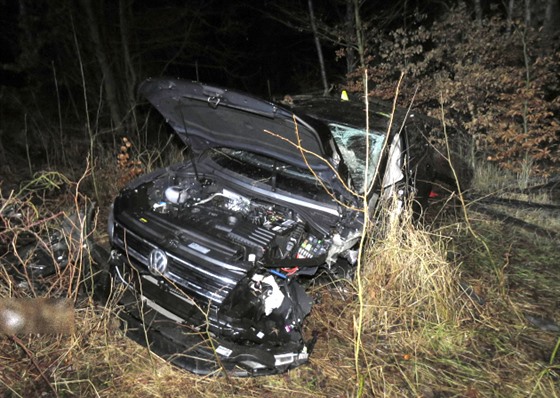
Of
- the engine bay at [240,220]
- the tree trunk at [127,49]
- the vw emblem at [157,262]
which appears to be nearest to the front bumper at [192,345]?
the vw emblem at [157,262]

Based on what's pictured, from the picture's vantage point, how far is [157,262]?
313 centimetres

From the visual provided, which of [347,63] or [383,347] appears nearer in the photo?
[383,347]

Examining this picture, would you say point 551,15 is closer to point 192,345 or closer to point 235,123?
point 235,123

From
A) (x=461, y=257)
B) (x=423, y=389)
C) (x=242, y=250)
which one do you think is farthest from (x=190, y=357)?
(x=461, y=257)

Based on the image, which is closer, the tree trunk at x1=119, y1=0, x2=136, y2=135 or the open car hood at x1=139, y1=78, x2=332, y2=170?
the open car hood at x1=139, y1=78, x2=332, y2=170

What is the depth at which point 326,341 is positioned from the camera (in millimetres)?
3438

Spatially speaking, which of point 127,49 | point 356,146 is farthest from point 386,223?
point 127,49

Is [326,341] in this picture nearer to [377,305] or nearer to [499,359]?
[377,305]

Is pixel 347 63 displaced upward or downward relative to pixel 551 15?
downward

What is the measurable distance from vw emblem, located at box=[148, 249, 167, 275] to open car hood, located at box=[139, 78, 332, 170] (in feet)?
3.67

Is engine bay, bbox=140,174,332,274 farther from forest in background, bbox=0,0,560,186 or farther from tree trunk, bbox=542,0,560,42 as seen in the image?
tree trunk, bbox=542,0,560,42

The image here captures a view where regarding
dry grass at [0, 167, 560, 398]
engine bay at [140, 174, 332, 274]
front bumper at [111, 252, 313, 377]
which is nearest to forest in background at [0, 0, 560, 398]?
dry grass at [0, 167, 560, 398]

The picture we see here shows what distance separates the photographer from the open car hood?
3.18 m

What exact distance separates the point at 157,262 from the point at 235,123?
4.04 ft
